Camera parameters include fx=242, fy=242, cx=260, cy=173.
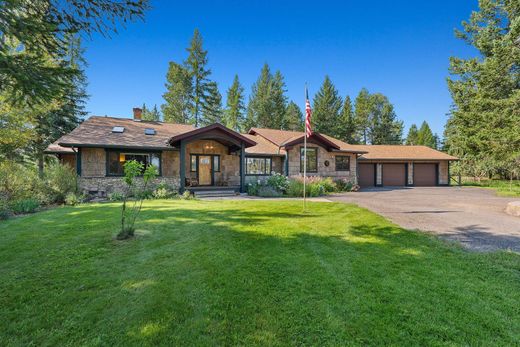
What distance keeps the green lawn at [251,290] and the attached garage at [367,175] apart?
17884 millimetres

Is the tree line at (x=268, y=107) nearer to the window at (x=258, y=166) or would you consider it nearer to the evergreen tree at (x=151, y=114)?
the window at (x=258, y=166)

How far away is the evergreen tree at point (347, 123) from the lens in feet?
122

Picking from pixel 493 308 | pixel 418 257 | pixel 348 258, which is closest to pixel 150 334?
pixel 348 258

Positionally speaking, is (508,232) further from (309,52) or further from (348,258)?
(309,52)

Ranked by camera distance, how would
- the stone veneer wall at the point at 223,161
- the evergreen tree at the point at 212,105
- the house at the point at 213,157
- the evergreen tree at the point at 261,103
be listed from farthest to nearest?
the evergreen tree at the point at 261,103 < the evergreen tree at the point at 212,105 < the stone veneer wall at the point at 223,161 < the house at the point at 213,157

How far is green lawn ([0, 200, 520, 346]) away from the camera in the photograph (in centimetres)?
248

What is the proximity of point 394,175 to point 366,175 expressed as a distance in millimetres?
2880

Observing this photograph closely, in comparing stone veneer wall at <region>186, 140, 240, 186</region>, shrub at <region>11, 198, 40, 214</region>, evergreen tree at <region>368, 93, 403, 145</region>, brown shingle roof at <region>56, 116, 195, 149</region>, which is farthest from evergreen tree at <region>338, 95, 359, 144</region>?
shrub at <region>11, 198, 40, 214</region>

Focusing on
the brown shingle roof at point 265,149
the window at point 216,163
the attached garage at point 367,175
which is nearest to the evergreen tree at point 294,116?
the attached garage at point 367,175

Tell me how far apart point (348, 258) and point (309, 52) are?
60.4 ft

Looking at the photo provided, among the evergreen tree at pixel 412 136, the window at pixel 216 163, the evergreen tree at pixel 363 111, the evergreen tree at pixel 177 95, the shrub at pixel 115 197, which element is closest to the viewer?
the shrub at pixel 115 197

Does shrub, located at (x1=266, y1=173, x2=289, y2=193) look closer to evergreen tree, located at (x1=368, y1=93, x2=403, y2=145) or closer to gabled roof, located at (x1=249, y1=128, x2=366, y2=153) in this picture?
gabled roof, located at (x1=249, y1=128, x2=366, y2=153)

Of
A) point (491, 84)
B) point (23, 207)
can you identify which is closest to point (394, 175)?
point (491, 84)

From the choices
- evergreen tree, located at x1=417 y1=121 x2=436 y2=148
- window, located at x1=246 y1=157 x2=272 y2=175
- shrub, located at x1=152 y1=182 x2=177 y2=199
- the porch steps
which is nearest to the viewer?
shrub, located at x1=152 y1=182 x2=177 y2=199
